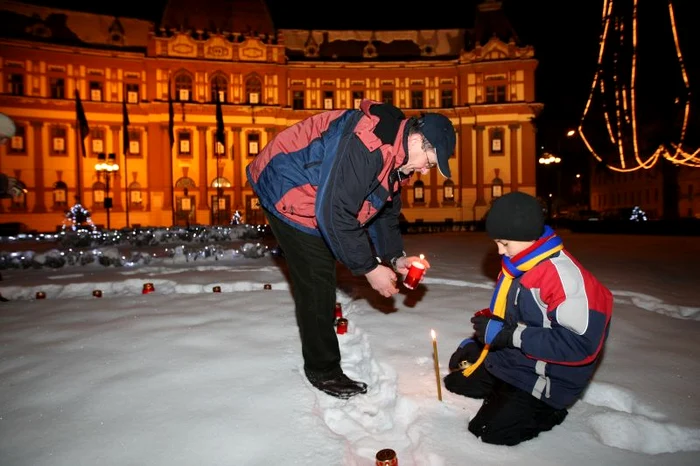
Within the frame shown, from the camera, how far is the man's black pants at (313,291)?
10.7 ft

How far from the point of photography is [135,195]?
132ft

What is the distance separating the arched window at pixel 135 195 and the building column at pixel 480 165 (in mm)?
32792

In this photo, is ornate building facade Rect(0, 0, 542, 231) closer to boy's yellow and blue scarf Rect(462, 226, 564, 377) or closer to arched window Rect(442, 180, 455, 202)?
arched window Rect(442, 180, 455, 202)

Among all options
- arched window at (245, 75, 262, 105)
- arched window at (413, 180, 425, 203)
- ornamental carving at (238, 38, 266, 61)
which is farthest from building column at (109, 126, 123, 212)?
arched window at (413, 180, 425, 203)

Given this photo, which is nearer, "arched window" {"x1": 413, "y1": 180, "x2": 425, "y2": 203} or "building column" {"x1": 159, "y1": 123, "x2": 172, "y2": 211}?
"building column" {"x1": 159, "y1": 123, "x2": 172, "y2": 211}

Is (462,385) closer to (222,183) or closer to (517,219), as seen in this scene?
(517,219)

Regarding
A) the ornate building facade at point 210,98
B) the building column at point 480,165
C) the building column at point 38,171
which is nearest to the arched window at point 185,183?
the ornate building facade at point 210,98

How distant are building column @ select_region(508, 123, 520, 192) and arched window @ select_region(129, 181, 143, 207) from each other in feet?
118

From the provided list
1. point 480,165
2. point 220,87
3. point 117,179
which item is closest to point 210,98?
point 220,87

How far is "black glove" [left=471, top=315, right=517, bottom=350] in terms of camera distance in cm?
253

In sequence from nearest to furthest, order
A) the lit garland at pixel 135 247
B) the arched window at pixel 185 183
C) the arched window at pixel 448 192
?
the lit garland at pixel 135 247 → the arched window at pixel 185 183 → the arched window at pixel 448 192

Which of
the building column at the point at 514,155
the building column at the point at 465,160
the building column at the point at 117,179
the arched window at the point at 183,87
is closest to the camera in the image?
the building column at the point at 117,179

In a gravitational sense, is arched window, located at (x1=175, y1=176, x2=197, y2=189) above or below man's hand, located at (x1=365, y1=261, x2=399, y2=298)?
above

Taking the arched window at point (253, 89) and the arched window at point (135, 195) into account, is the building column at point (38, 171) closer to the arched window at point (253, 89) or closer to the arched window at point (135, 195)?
the arched window at point (135, 195)
